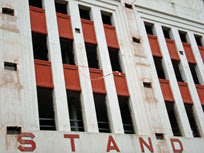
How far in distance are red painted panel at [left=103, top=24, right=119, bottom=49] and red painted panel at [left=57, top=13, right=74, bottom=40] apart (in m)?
2.50

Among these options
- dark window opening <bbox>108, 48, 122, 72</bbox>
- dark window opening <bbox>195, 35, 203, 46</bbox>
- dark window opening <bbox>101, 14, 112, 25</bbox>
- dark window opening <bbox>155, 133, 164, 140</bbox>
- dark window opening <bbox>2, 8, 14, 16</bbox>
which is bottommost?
dark window opening <bbox>155, 133, 164, 140</bbox>

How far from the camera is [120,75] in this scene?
A: 18312 mm

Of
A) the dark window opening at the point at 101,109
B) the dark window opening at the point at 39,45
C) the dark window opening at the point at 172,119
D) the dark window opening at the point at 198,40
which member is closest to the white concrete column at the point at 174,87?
the dark window opening at the point at 172,119

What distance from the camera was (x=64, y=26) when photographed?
18.2 m

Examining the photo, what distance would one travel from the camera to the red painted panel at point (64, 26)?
17.8m

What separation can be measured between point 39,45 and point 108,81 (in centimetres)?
518

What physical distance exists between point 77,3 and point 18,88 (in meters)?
7.57

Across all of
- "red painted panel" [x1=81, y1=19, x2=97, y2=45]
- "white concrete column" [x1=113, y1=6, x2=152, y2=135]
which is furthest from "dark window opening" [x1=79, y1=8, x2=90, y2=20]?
"white concrete column" [x1=113, y1=6, x2=152, y2=135]

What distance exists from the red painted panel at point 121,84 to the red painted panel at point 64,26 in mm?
3475

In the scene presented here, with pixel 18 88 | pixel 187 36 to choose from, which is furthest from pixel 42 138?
pixel 187 36

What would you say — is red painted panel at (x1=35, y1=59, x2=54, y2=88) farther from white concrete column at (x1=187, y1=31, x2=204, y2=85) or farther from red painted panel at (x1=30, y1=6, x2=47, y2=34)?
white concrete column at (x1=187, y1=31, x2=204, y2=85)

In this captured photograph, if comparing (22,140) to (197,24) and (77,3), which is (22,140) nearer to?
(77,3)

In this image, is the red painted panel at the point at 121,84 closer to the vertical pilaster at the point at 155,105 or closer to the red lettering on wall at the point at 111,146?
the vertical pilaster at the point at 155,105

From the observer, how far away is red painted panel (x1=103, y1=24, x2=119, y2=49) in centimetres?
1922
